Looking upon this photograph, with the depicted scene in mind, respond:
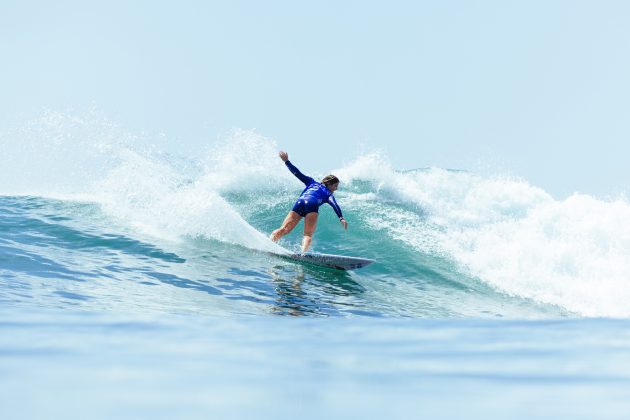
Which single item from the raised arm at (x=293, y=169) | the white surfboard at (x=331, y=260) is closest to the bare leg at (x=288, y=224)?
the raised arm at (x=293, y=169)

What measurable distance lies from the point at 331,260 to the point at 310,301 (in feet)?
9.34

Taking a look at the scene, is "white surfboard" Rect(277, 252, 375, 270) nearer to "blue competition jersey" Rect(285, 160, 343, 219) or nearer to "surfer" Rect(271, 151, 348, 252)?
"surfer" Rect(271, 151, 348, 252)

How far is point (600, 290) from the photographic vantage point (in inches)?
542

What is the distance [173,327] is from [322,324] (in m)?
1.16

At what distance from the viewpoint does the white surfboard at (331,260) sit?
36.5 ft

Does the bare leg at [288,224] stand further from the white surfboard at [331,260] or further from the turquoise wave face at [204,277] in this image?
the white surfboard at [331,260]

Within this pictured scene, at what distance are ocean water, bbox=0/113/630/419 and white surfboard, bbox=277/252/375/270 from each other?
24 centimetres

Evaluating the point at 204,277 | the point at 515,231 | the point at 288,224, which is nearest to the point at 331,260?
the point at 288,224

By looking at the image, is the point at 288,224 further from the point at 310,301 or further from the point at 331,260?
the point at 310,301

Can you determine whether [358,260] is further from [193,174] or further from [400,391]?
[193,174]

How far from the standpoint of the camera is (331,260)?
36.7 feet

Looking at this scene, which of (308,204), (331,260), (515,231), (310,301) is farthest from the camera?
(515,231)

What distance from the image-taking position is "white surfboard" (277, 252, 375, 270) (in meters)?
11.1

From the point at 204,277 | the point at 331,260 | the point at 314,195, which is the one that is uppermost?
the point at 314,195
